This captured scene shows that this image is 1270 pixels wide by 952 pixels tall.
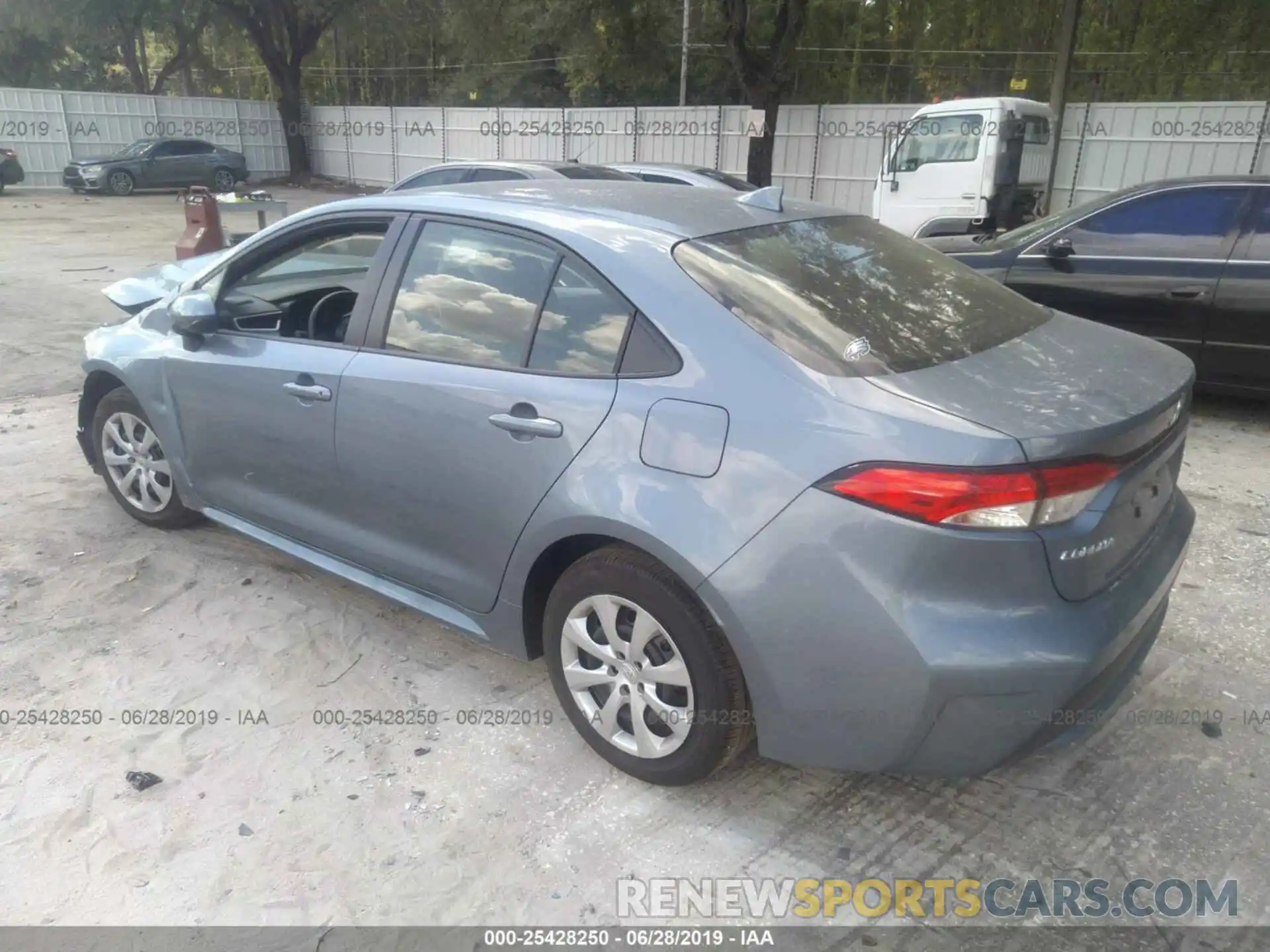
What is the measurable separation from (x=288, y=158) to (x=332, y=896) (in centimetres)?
3161

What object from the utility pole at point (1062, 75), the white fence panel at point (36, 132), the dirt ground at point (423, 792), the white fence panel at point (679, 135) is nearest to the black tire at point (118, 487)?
the dirt ground at point (423, 792)

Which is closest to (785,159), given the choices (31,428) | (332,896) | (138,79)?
(31,428)

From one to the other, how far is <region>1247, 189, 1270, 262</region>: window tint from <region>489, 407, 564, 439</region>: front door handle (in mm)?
5095

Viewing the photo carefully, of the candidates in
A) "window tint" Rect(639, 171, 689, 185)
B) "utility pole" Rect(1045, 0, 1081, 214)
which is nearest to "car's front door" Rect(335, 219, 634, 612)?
"window tint" Rect(639, 171, 689, 185)

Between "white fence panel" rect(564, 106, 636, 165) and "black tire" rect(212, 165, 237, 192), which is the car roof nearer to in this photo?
"white fence panel" rect(564, 106, 636, 165)

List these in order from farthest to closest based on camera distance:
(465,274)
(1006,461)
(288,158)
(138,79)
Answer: (138,79), (288,158), (465,274), (1006,461)

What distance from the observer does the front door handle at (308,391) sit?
125 inches

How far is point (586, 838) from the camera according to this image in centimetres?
254

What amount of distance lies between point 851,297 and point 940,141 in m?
12.0

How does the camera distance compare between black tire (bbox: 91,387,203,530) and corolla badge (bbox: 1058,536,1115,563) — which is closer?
corolla badge (bbox: 1058,536,1115,563)

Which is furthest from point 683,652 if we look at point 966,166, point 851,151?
point 851,151

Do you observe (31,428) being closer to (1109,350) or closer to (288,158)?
(1109,350)

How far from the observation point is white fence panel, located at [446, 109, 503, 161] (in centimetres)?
2480

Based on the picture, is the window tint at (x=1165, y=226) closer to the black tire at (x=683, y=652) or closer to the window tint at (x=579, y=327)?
the window tint at (x=579, y=327)
